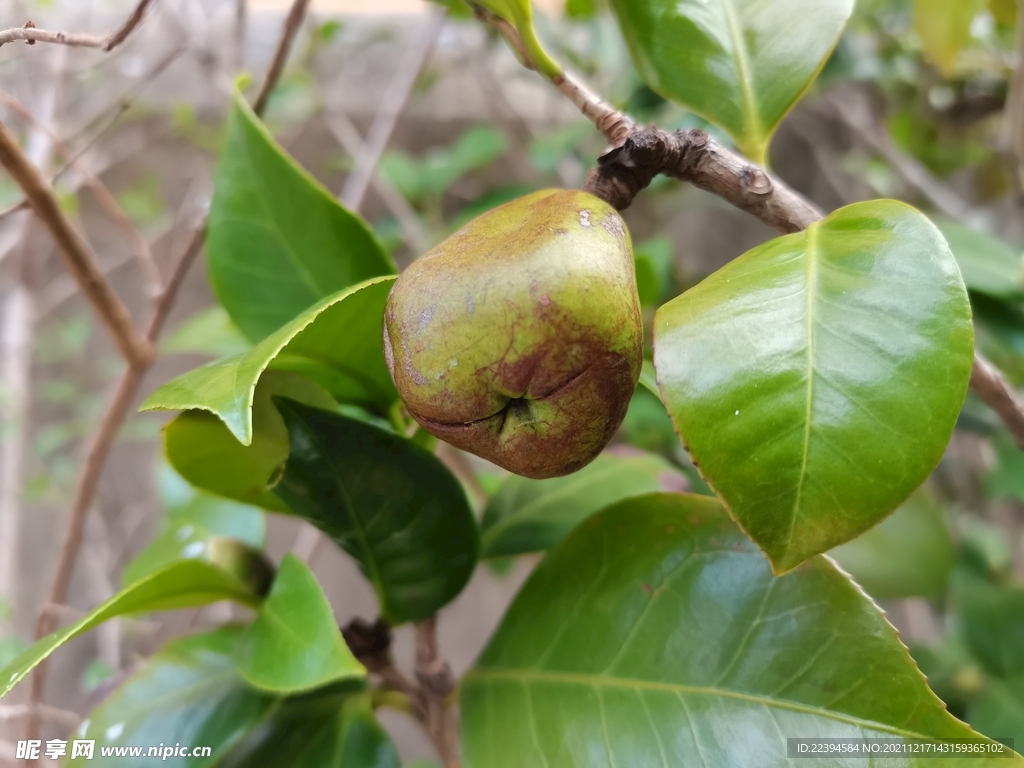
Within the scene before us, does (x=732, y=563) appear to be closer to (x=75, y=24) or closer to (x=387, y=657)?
(x=387, y=657)

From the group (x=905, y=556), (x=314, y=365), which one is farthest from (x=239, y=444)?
(x=905, y=556)

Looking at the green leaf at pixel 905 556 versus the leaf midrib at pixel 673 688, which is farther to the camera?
the green leaf at pixel 905 556

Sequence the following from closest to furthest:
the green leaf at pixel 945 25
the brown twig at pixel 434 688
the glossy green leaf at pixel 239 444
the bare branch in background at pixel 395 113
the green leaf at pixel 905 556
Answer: the glossy green leaf at pixel 239 444 → the brown twig at pixel 434 688 → the green leaf at pixel 905 556 → the green leaf at pixel 945 25 → the bare branch in background at pixel 395 113

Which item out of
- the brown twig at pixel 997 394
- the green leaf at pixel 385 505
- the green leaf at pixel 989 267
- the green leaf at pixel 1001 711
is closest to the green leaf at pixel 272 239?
the green leaf at pixel 385 505

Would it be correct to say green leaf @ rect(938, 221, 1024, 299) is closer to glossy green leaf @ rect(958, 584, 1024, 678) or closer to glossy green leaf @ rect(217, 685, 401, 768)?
glossy green leaf @ rect(958, 584, 1024, 678)

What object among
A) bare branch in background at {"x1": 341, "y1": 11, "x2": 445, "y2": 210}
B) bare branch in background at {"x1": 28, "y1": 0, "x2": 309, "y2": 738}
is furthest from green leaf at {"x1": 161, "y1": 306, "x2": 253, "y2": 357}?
bare branch in background at {"x1": 341, "y1": 11, "x2": 445, "y2": 210}

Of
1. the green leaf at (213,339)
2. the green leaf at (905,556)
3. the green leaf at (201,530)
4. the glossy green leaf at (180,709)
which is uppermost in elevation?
the green leaf at (213,339)

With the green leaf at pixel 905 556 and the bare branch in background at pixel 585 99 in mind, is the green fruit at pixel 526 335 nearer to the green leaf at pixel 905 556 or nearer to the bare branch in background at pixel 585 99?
the bare branch in background at pixel 585 99

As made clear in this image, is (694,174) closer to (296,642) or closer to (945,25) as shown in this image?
(296,642)

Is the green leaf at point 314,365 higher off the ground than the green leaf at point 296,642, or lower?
higher
